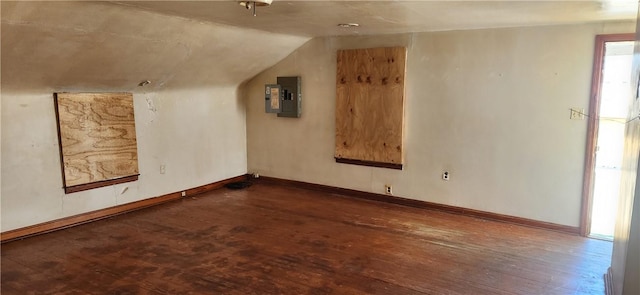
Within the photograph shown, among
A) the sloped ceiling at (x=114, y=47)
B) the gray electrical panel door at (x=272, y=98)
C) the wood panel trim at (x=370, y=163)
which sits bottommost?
the wood panel trim at (x=370, y=163)

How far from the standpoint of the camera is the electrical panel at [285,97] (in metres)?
5.55

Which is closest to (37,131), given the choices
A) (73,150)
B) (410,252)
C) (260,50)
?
(73,150)

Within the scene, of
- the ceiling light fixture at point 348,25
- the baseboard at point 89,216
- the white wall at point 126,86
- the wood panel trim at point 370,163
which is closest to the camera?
the white wall at point 126,86

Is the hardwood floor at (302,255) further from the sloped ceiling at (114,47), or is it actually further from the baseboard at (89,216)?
the sloped ceiling at (114,47)

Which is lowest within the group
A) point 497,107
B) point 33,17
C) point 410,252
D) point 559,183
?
point 410,252

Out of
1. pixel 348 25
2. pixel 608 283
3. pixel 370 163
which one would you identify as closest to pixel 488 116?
pixel 370 163

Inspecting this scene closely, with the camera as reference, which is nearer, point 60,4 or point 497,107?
point 60,4

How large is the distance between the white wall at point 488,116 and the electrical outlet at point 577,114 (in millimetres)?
38

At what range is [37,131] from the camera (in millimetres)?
3910

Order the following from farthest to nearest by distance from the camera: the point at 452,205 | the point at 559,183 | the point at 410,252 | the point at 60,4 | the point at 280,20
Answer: the point at 452,205 → the point at 559,183 → the point at 280,20 → the point at 410,252 → the point at 60,4

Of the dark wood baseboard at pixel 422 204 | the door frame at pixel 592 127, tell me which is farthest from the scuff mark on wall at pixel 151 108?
the door frame at pixel 592 127

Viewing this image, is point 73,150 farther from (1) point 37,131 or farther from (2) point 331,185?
(2) point 331,185

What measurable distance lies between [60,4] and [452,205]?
4075 mm

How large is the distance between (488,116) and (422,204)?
1.25m
